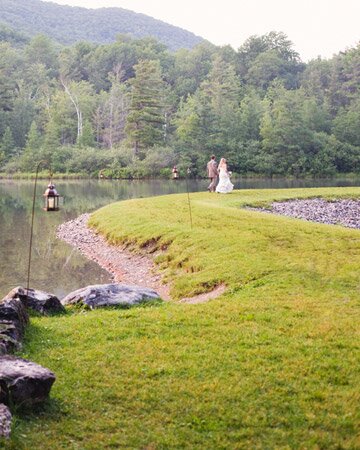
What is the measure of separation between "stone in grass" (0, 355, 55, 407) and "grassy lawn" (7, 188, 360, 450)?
0.19 meters

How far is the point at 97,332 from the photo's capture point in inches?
409

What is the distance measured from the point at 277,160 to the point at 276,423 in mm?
86450

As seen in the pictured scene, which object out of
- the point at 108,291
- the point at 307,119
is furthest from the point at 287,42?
the point at 108,291

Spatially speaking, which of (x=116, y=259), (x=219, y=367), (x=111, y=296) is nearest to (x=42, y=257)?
(x=116, y=259)

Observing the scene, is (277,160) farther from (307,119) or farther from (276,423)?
(276,423)

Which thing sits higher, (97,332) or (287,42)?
(287,42)

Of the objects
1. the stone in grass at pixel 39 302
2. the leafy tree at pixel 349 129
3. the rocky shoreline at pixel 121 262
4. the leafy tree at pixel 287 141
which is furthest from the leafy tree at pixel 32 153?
the stone in grass at pixel 39 302

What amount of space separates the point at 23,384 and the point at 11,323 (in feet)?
9.32

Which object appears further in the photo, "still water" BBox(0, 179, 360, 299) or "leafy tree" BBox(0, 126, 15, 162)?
"leafy tree" BBox(0, 126, 15, 162)

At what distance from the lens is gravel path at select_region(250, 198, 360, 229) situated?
2744 centimetres

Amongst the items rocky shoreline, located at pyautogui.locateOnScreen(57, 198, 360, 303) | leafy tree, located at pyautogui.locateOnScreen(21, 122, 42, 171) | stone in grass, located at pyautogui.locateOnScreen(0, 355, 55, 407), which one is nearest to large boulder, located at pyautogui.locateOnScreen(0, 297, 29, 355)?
stone in grass, located at pyautogui.locateOnScreen(0, 355, 55, 407)

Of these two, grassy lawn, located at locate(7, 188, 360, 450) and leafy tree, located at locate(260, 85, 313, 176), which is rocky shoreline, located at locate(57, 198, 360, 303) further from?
leafy tree, located at locate(260, 85, 313, 176)

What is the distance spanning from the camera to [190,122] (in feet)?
306

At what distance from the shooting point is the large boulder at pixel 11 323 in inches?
354
